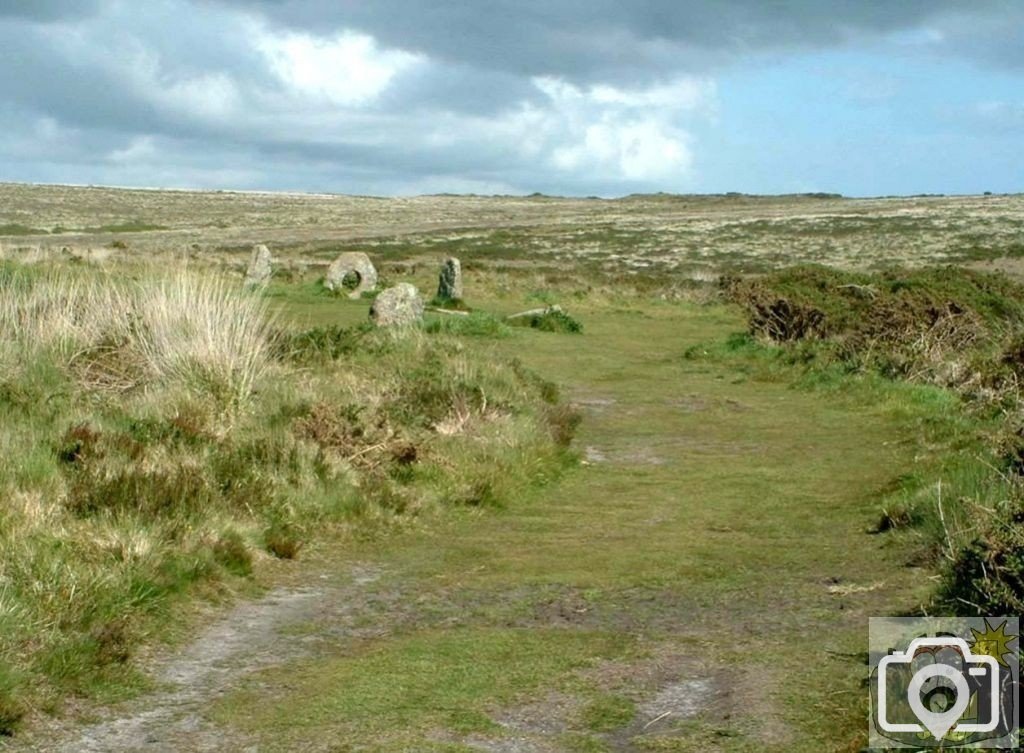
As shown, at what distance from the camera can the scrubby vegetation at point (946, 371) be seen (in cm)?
601

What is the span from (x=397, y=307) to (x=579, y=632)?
15.2m

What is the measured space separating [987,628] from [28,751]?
149 inches

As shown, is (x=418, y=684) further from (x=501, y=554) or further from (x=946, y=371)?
(x=946, y=371)

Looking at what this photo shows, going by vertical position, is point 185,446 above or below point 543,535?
above

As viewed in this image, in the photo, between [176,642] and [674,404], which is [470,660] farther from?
[674,404]

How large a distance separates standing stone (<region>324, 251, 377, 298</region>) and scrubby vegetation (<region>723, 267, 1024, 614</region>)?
792 cm

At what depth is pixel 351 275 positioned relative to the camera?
95.6 feet

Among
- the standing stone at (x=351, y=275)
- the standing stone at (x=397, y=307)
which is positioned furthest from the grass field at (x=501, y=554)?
the standing stone at (x=351, y=275)

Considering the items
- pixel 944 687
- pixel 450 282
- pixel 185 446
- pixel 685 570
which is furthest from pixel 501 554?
pixel 450 282

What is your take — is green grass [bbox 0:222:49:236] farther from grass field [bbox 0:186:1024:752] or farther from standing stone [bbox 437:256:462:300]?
grass field [bbox 0:186:1024:752]

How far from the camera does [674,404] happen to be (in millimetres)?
15688

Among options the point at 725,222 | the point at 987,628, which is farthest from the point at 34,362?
the point at 725,222

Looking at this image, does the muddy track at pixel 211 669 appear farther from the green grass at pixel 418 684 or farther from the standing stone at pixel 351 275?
the standing stone at pixel 351 275

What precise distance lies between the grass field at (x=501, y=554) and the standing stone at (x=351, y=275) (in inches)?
407
